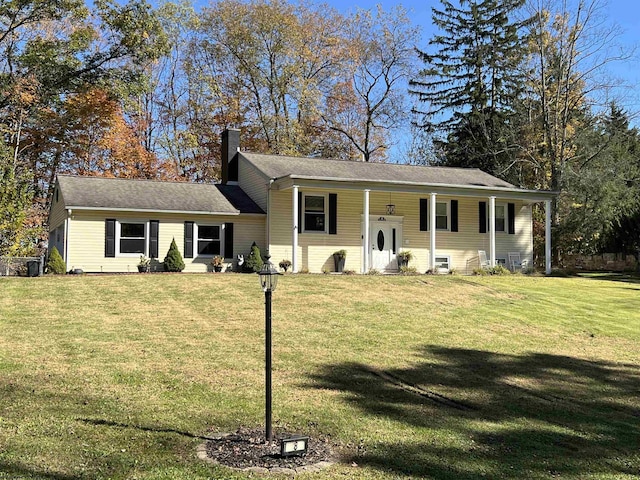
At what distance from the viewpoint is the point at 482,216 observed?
2352cm

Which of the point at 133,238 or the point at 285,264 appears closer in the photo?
the point at 133,238

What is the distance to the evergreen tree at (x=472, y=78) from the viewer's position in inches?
1399

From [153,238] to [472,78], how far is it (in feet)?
87.3

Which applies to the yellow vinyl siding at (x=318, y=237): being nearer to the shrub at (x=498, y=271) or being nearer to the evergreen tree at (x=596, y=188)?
the shrub at (x=498, y=271)

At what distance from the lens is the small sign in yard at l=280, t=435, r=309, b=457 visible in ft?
17.0

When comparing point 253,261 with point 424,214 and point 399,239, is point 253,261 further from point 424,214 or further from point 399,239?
point 424,214

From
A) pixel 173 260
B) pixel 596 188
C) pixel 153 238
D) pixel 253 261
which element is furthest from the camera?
pixel 596 188

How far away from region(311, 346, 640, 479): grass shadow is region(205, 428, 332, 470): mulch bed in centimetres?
42

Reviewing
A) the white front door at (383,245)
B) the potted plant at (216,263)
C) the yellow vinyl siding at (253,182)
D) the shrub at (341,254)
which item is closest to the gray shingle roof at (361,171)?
the yellow vinyl siding at (253,182)

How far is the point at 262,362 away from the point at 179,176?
26.0 meters

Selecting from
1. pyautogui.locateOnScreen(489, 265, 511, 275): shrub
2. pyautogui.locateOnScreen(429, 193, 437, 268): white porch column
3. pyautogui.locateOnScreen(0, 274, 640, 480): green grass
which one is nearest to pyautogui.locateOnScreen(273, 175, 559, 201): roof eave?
pyautogui.locateOnScreen(429, 193, 437, 268): white porch column

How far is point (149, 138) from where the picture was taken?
3372 cm

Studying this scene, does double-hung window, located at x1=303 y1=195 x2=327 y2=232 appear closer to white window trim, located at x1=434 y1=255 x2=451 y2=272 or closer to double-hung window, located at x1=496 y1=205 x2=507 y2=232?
white window trim, located at x1=434 y1=255 x2=451 y2=272

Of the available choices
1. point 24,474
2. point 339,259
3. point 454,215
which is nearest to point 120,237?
point 339,259
